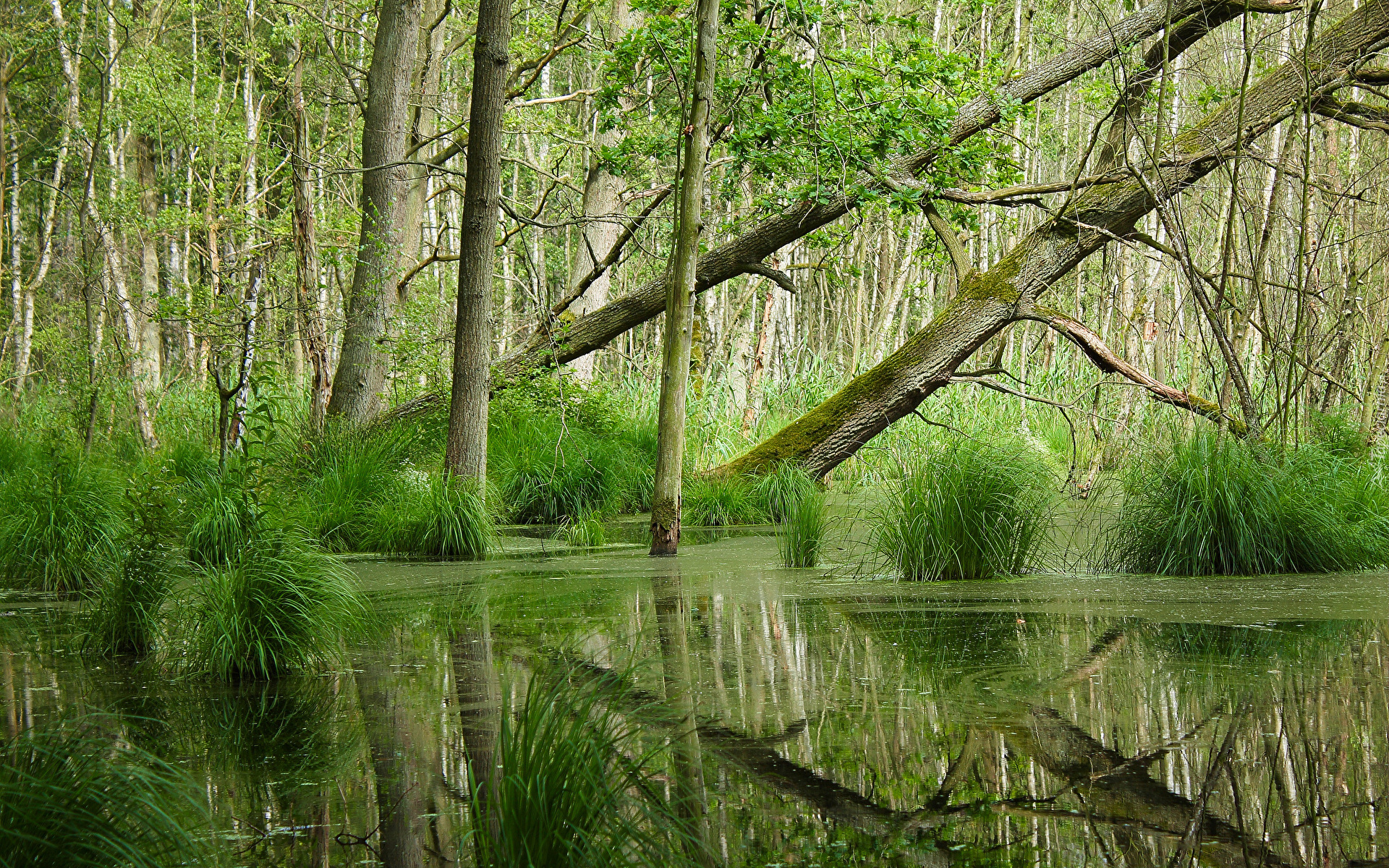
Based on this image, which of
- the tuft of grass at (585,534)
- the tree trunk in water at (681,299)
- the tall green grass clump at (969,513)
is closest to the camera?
the tall green grass clump at (969,513)

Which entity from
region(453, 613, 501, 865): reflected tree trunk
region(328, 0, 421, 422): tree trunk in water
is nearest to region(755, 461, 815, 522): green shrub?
region(328, 0, 421, 422): tree trunk in water

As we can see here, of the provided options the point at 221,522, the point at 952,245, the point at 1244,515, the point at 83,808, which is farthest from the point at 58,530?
the point at 952,245

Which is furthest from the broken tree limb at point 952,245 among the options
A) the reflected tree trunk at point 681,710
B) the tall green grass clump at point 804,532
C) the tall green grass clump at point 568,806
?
the tall green grass clump at point 568,806

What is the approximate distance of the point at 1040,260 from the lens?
9.02 meters

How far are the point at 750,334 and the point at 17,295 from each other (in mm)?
12120

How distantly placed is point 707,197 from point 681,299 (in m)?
11.1

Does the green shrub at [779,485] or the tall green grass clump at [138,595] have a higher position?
the green shrub at [779,485]

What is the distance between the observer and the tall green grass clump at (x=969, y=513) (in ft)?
20.8

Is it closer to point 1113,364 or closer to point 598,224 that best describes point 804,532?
point 1113,364

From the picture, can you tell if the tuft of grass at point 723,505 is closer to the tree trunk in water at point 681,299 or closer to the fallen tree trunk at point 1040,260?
the fallen tree trunk at point 1040,260

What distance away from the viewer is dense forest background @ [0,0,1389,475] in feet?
28.1

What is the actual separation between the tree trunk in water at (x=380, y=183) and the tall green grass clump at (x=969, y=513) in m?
5.44

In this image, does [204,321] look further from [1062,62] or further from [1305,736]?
[1305,736]

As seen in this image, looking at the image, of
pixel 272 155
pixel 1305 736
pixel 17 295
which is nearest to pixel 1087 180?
pixel 1305 736
